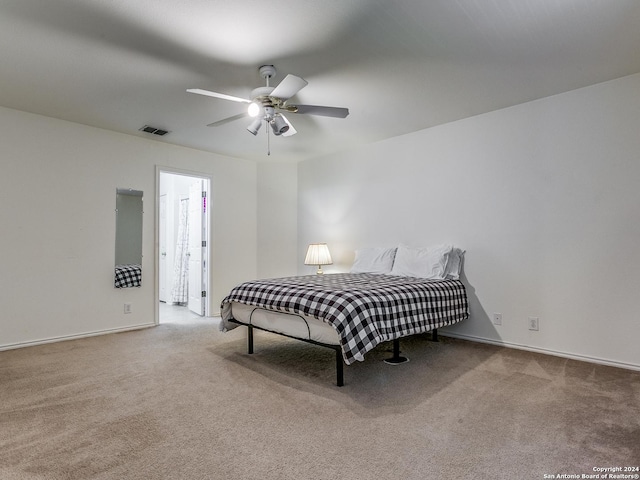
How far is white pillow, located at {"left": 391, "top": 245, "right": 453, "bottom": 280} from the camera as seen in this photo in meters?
3.76

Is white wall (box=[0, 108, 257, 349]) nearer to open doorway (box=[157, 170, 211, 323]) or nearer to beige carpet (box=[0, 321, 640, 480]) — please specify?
open doorway (box=[157, 170, 211, 323])

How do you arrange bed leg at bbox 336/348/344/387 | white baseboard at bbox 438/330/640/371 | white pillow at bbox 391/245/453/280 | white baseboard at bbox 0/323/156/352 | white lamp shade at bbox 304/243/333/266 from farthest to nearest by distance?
white lamp shade at bbox 304/243/333/266
white pillow at bbox 391/245/453/280
white baseboard at bbox 0/323/156/352
white baseboard at bbox 438/330/640/371
bed leg at bbox 336/348/344/387

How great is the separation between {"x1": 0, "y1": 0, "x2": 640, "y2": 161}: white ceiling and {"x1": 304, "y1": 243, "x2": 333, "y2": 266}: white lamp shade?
74.1 inches

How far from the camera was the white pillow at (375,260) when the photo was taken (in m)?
4.27

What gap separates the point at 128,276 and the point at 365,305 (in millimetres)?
3259

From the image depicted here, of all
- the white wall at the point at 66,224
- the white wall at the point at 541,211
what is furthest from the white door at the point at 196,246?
the white wall at the point at 541,211

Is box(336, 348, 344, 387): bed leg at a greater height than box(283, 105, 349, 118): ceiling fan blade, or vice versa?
box(283, 105, 349, 118): ceiling fan blade

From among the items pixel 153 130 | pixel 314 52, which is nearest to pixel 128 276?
pixel 153 130

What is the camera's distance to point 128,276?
4.42 meters

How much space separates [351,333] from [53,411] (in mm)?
1878

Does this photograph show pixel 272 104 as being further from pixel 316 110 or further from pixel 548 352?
pixel 548 352

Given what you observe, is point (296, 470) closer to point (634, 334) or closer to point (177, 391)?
point (177, 391)

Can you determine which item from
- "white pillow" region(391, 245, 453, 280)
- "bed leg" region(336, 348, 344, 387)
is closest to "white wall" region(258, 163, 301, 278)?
"white pillow" region(391, 245, 453, 280)

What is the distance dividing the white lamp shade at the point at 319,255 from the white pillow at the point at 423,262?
1.18 m
